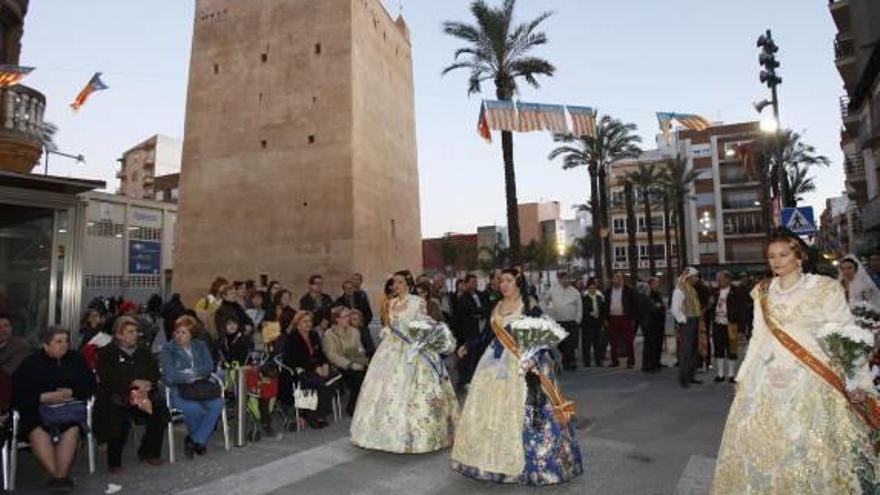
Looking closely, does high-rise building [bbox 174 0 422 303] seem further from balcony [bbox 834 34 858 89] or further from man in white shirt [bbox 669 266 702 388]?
balcony [bbox 834 34 858 89]

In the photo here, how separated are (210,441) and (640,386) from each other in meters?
6.98

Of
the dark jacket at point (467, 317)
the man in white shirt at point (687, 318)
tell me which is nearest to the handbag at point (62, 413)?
the dark jacket at point (467, 317)

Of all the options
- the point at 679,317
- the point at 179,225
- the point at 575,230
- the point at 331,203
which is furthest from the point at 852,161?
the point at 575,230

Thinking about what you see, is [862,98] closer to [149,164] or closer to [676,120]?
[676,120]

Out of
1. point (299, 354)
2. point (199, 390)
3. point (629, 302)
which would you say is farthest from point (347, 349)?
point (629, 302)

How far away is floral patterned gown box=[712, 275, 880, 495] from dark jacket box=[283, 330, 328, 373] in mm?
5262

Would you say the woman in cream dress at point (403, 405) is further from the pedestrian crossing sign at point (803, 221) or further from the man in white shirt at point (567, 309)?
the pedestrian crossing sign at point (803, 221)

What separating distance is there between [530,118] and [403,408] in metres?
11.3

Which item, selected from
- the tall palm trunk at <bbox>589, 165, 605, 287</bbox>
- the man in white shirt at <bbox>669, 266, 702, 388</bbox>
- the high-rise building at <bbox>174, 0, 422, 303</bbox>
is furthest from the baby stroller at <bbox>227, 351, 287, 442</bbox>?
the tall palm trunk at <bbox>589, 165, 605, 287</bbox>

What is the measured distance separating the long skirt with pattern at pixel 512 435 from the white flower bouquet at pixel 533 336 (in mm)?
133

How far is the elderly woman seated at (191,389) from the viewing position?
258 inches

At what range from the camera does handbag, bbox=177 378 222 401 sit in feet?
21.5

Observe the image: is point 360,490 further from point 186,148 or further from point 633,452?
point 186,148

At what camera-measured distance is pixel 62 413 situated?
5656 mm
